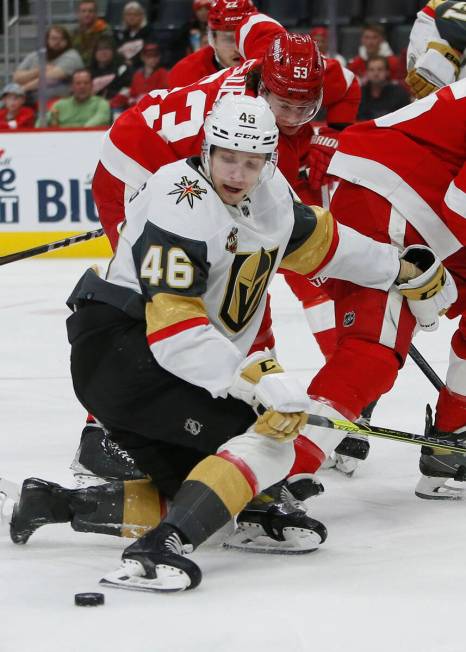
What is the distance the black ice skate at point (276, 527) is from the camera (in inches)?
100

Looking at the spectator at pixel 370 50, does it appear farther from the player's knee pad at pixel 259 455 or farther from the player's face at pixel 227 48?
the player's knee pad at pixel 259 455

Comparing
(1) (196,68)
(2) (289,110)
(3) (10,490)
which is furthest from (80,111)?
(3) (10,490)

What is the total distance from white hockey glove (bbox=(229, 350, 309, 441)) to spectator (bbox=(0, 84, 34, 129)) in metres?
5.70

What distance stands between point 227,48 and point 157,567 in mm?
2257

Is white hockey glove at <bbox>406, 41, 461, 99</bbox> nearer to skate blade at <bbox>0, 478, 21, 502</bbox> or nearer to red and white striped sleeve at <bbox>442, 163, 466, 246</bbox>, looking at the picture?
red and white striped sleeve at <bbox>442, 163, 466, 246</bbox>

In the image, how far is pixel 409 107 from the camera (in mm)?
3070

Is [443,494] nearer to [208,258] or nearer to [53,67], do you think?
[208,258]

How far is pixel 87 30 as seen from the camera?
8.48 metres

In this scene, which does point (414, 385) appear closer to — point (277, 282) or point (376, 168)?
point (376, 168)

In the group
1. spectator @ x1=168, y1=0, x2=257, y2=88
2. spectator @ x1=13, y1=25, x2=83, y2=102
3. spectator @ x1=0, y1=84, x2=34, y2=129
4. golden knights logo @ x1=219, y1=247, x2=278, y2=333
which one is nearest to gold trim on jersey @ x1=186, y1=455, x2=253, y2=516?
golden knights logo @ x1=219, y1=247, x2=278, y2=333

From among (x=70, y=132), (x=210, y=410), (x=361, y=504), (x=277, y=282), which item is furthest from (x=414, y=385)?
(x=70, y=132)

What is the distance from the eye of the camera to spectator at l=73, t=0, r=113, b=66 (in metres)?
8.38

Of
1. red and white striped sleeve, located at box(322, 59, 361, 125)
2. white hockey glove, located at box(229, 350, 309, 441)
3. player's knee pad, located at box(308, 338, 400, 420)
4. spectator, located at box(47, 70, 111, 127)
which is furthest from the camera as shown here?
spectator, located at box(47, 70, 111, 127)

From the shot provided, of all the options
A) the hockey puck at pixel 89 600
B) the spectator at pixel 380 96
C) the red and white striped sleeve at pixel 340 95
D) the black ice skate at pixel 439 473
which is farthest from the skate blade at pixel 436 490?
the spectator at pixel 380 96
